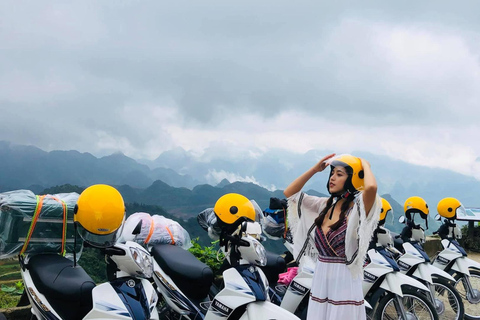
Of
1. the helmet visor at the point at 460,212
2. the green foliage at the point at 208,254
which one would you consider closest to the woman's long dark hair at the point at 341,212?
the green foliage at the point at 208,254

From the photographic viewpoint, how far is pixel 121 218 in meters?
3.20

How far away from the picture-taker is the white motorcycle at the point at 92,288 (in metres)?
3.08

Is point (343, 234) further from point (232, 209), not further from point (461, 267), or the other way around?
point (461, 267)

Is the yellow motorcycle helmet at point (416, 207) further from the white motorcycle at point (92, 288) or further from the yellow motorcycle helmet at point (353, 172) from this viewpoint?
the white motorcycle at point (92, 288)

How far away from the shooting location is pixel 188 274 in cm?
399

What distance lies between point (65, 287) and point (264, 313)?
5.09 ft

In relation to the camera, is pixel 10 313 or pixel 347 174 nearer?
pixel 347 174

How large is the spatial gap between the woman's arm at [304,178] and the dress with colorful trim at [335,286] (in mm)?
424

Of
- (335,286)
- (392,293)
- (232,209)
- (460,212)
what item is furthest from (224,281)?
(460,212)

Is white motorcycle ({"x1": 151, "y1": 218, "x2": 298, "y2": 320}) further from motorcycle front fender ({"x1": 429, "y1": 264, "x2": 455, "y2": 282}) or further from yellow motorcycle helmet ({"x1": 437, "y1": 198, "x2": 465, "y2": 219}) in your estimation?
Result: yellow motorcycle helmet ({"x1": 437, "y1": 198, "x2": 465, "y2": 219})

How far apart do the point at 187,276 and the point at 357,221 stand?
1744 mm

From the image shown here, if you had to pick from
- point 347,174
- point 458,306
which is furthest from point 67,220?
point 458,306

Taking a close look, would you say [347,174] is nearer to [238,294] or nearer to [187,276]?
[238,294]

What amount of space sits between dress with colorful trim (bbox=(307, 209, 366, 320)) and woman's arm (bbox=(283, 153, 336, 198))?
42 cm
